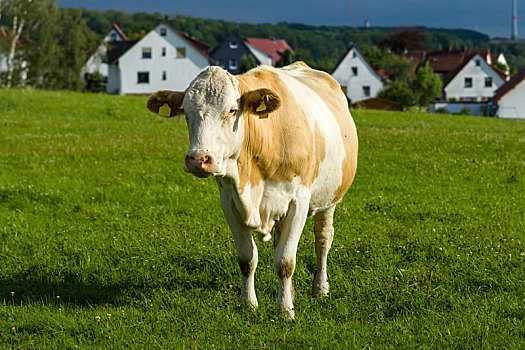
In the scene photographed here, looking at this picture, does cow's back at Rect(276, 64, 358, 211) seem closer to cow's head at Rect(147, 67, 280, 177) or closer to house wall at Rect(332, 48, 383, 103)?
cow's head at Rect(147, 67, 280, 177)

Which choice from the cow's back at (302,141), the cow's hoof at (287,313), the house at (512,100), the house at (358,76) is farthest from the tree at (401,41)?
the cow's hoof at (287,313)

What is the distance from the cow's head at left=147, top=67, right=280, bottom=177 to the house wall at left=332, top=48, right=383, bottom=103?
76912 millimetres

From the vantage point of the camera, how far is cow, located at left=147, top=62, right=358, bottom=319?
498 centimetres

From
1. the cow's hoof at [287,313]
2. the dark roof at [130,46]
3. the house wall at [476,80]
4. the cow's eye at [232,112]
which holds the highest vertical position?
the dark roof at [130,46]

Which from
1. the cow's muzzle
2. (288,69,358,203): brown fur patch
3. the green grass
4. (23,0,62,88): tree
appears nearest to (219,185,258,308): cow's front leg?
the green grass

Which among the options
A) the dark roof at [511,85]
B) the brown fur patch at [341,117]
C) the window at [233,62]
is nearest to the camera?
the brown fur patch at [341,117]

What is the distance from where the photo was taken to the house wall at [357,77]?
81.1 m

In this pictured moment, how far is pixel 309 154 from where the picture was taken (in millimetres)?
5953

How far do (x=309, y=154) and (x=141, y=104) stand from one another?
82.3ft

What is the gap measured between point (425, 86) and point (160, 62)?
1388 inches

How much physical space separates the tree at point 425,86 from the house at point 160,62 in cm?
2744

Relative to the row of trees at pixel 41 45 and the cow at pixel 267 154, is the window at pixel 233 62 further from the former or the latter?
the cow at pixel 267 154

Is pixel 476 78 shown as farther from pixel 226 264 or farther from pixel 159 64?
pixel 226 264

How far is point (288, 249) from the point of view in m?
5.98
